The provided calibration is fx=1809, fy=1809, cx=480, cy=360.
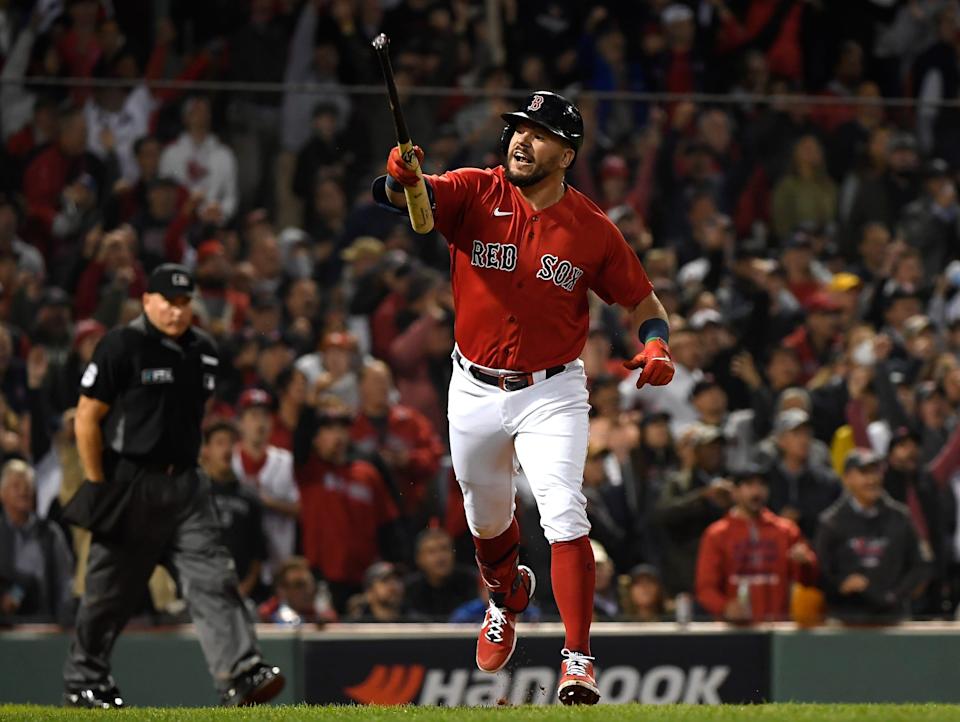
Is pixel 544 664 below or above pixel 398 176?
below

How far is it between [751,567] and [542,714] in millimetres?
4267

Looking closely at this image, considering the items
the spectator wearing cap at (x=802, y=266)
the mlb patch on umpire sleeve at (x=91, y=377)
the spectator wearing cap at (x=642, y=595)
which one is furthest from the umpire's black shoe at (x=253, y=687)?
the spectator wearing cap at (x=802, y=266)

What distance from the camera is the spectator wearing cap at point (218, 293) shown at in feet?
37.5

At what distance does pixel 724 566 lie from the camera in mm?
10188

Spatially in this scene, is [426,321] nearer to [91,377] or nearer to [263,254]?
[263,254]

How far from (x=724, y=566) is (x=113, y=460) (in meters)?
3.72

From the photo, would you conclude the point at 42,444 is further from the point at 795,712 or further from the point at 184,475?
the point at 795,712

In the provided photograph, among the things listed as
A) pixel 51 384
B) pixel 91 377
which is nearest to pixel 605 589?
pixel 51 384

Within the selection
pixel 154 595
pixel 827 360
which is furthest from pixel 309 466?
pixel 827 360

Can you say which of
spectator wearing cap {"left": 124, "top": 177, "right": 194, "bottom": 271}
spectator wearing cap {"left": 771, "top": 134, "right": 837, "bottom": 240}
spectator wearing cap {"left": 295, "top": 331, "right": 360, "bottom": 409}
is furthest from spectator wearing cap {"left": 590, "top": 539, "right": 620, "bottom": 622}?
spectator wearing cap {"left": 124, "top": 177, "right": 194, "bottom": 271}

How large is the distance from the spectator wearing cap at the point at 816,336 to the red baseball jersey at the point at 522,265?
532 centimetres

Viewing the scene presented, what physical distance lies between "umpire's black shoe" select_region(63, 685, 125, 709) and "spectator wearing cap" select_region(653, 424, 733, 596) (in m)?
3.59

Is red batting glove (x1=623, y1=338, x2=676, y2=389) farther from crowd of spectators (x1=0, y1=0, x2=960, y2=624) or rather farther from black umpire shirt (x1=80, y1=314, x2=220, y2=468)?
crowd of spectators (x1=0, y1=0, x2=960, y2=624)

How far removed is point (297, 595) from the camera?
400 inches
